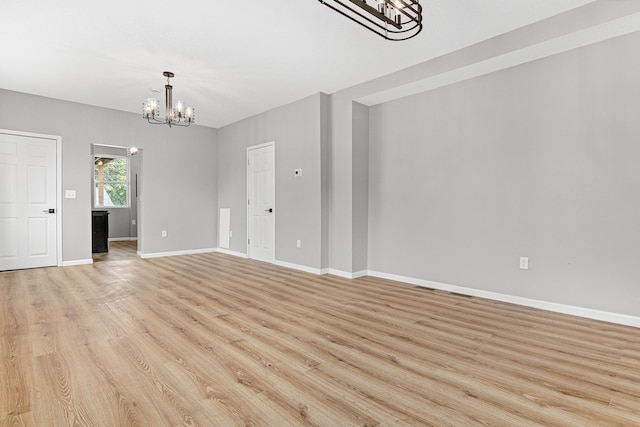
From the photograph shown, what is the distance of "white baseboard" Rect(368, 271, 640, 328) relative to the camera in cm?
299

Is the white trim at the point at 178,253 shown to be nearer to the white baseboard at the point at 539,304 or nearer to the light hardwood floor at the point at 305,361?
the light hardwood floor at the point at 305,361

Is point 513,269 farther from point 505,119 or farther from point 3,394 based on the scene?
point 3,394

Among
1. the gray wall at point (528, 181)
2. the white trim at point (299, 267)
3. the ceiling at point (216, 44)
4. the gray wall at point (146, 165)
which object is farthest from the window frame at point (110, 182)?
the gray wall at point (528, 181)

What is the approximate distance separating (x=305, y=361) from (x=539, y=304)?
262cm

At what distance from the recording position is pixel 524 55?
340 cm

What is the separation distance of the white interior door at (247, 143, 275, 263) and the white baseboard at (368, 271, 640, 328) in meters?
2.54

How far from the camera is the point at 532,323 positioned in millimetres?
3004

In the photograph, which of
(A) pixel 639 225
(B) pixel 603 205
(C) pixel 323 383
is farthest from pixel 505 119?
(C) pixel 323 383

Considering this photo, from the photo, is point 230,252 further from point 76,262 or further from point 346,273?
point 346,273

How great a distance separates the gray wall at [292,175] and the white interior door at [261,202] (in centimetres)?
15

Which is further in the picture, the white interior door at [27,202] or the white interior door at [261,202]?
the white interior door at [261,202]

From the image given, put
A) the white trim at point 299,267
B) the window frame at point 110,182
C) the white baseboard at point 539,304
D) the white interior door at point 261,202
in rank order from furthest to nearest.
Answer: the window frame at point 110,182 < the white interior door at point 261,202 < the white trim at point 299,267 < the white baseboard at point 539,304

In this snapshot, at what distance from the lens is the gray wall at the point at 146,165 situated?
18.0ft

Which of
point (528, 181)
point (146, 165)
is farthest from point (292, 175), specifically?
point (528, 181)
